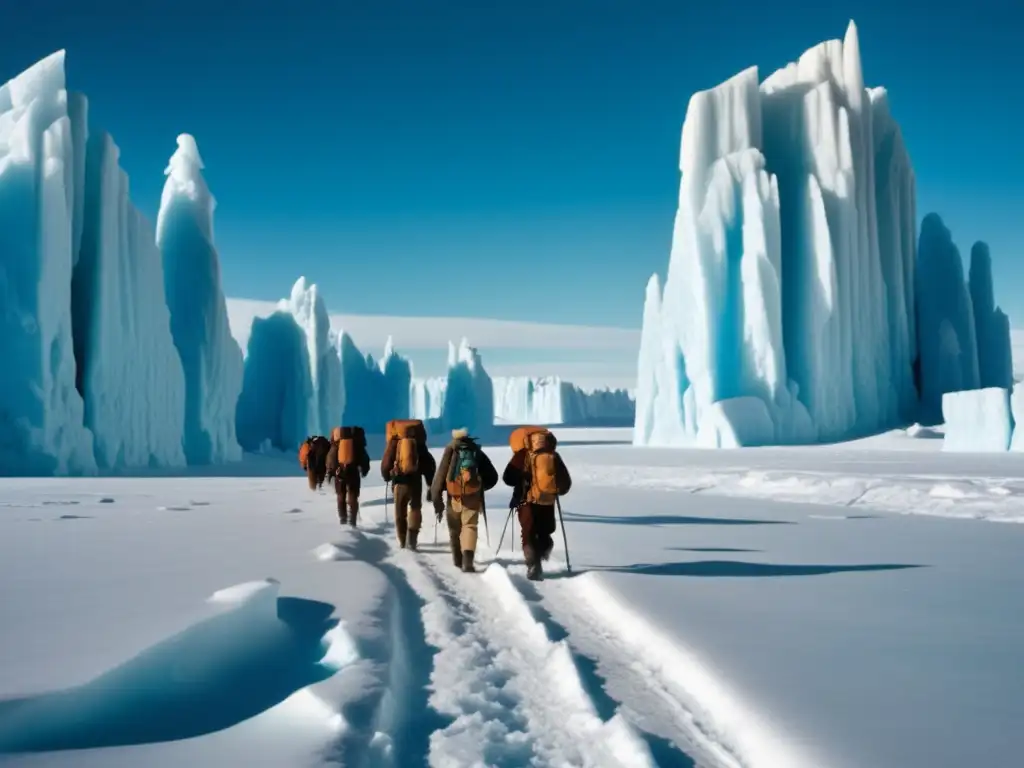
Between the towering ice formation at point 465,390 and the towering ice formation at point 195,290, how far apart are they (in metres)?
32.1

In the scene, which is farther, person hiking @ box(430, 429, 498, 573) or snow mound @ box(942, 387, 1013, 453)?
snow mound @ box(942, 387, 1013, 453)

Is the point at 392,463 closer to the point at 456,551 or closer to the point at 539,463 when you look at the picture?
the point at 456,551

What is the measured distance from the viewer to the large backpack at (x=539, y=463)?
22.0 ft

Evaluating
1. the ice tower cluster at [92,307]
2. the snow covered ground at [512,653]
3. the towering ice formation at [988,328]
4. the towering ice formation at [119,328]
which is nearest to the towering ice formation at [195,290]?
the ice tower cluster at [92,307]

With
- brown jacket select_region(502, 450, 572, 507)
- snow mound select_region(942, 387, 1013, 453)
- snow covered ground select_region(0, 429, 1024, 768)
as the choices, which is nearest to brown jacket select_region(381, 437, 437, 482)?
snow covered ground select_region(0, 429, 1024, 768)

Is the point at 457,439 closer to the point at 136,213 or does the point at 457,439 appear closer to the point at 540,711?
the point at 540,711

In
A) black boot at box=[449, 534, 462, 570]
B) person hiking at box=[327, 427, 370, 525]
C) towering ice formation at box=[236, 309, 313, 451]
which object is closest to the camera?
A: black boot at box=[449, 534, 462, 570]

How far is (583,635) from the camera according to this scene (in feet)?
15.2

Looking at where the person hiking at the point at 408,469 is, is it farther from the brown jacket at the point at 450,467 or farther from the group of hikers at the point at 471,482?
the brown jacket at the point at 450,467

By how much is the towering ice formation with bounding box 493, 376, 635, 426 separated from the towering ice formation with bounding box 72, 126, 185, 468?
83.0 metres

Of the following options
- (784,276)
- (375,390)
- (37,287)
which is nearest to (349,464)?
(37,287)

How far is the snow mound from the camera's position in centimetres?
2519

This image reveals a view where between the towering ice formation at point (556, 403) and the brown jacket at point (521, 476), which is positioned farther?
the towering ice formation at point (556, 403)

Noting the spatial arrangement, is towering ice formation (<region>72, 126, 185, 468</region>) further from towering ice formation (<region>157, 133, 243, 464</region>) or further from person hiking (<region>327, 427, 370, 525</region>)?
person hiking (<region>327, 427, 370, 525</region>)
